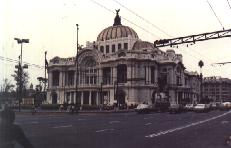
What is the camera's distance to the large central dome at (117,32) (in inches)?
4958

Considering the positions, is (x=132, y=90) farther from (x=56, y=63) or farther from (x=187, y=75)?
(x=187, y=75)

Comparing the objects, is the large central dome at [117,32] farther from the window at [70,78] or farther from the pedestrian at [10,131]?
the pedestrian at [10,131]

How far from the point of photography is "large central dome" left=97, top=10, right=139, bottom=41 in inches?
4958

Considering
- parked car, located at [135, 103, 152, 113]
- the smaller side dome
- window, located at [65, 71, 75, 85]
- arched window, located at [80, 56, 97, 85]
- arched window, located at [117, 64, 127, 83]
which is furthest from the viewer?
window, located at [65, 71, 75, 85]

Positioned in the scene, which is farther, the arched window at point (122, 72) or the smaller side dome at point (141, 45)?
the smaller side dome at point (141, 45)

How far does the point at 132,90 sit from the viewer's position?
112500 millimetres

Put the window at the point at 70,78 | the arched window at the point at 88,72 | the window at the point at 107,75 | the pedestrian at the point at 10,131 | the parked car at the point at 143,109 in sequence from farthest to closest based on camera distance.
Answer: the window at the point at 70,78 → the arched window at the point at 88,72 → the window at the point at 107,75 → the parked car at the point at 143,109 → the pedestrian at the point at 10,131

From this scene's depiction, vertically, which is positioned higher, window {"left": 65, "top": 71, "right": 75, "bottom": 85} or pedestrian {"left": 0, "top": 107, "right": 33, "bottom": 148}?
window {"left": 65, "top": 71, "right": 75, "bottom": 85}

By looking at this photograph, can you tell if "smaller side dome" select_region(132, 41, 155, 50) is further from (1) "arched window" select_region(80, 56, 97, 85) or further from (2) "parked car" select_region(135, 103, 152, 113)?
(2) "parked car" select_region(135, 103, 152, 113)

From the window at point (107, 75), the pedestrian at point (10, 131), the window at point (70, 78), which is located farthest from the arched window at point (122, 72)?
the pedestrian at point (10, 131)

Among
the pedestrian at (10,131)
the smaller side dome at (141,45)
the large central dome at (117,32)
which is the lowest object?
the pedestrian at (10,131)

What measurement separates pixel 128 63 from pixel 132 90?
791 centimetres

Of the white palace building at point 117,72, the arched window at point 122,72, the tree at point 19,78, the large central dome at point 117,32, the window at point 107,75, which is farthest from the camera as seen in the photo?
the large central dome at point 117,32

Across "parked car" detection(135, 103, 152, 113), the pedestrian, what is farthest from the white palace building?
the pedestrian
